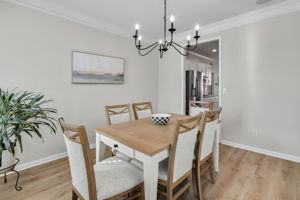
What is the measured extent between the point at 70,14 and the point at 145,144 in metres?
2.70

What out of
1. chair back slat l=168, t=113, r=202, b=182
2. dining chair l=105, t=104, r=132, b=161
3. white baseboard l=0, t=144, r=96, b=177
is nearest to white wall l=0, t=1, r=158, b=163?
white baseboard l=0, t=144, r=96, b=177

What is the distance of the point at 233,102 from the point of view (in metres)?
3.12

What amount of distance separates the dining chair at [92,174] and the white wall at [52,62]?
163cm

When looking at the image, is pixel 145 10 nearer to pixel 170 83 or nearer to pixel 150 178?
pixel 170 83

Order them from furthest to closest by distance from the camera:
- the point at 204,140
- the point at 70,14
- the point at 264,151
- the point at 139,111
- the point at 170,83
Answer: the point at 170,83
the point at 264,151
the point at 70,14
the point at 139,111
the point at 204,140

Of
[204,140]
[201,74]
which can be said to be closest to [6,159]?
[204,140]

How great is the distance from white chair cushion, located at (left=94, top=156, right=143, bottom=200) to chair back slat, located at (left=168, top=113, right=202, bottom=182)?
304 mm

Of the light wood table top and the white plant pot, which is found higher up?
the light wood table top

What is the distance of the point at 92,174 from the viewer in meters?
1.02

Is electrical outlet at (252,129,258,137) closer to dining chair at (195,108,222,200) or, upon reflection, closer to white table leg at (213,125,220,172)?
white table leg at (213,125,220,172)

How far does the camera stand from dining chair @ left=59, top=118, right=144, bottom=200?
996 mm

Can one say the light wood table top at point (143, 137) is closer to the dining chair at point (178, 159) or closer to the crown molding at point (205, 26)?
the dining chair at point (178, 159)

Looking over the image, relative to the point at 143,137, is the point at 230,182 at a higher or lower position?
lower

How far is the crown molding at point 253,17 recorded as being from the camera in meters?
2.46
